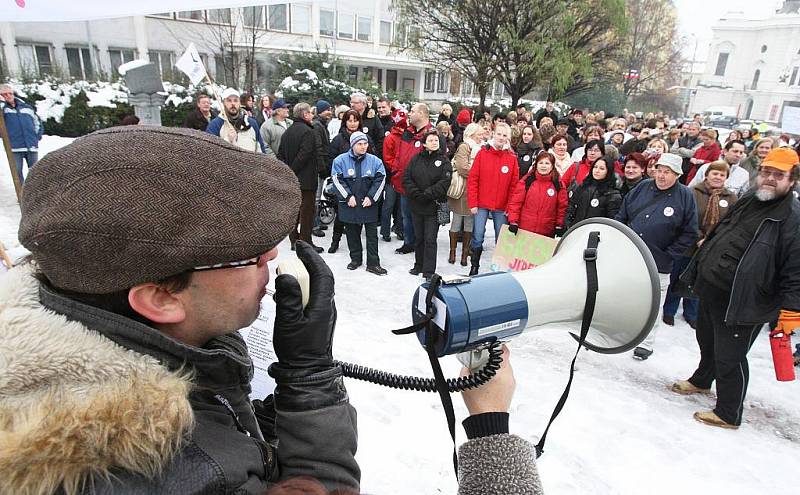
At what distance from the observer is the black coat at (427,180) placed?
Answer: 5648 mm

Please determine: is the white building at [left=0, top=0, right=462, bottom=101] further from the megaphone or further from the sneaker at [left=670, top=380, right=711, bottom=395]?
the megaphone

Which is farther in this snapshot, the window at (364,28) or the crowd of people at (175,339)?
the window at (364,28)

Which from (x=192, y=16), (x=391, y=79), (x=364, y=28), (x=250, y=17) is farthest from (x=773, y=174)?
(x=391, y=79)

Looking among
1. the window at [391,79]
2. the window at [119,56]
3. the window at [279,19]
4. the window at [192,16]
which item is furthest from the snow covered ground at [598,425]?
the window at [391,79]

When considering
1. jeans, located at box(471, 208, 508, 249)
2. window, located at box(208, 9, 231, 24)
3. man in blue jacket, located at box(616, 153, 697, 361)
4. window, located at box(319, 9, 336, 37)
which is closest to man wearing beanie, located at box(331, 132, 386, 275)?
jeans, located at box(471, 208, 508, 249)

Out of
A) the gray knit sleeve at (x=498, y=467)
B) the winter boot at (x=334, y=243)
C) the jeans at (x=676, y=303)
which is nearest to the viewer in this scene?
the gray knit sleeve at (x=498, y=467)

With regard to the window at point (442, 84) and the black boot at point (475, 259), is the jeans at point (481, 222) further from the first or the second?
the window at point (442, 84)

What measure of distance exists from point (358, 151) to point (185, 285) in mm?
5099

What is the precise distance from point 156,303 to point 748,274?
3462 millimetres

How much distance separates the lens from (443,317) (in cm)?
130

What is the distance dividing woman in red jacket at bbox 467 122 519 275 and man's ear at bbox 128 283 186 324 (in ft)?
16.7

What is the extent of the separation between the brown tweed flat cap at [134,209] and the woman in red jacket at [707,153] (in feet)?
26.1

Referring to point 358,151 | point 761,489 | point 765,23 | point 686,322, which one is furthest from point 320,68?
point 765,23

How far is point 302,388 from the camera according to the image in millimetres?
1065
